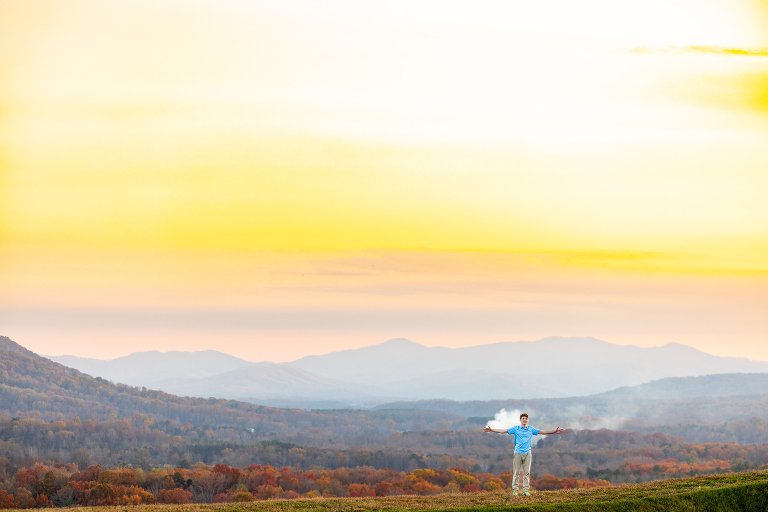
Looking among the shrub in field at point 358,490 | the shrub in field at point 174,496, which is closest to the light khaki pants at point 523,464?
the shrub in field at point 174,496

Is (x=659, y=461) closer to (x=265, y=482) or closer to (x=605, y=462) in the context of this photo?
(x=605, y=462)

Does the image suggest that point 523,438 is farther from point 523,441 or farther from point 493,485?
point 493,485

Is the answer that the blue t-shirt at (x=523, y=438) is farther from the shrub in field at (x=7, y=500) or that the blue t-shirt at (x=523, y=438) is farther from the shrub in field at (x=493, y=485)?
the shrub in field at (x=7, y=500)

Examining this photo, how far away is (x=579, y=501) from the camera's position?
22.9 meters

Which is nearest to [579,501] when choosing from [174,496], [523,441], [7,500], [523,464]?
[523,464]

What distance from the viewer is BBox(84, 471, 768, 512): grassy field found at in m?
22.3

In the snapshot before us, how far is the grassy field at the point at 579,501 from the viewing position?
22.3 meters

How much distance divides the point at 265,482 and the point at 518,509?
87784 mm

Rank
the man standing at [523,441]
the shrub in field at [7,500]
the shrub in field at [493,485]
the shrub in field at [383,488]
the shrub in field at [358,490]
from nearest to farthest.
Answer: the man standing at [523,441]
the shrub in field at [7,500]
the shrub in field at [383,488]
the shrub in field at [493,485]
the shrub in field at [358,490]

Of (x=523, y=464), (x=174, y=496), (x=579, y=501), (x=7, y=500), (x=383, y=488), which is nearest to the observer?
(x=579, y=501)

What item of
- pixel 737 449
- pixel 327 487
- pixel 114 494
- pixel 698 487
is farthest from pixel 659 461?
pixel 698 487

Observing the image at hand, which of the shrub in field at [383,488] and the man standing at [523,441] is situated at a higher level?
the man standing at [523,441]

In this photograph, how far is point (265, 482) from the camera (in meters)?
104

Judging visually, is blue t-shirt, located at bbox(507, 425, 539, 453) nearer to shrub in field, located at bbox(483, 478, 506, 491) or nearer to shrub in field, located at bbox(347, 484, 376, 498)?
shrub in field, located at bbox(483, 478, 506, 491)
